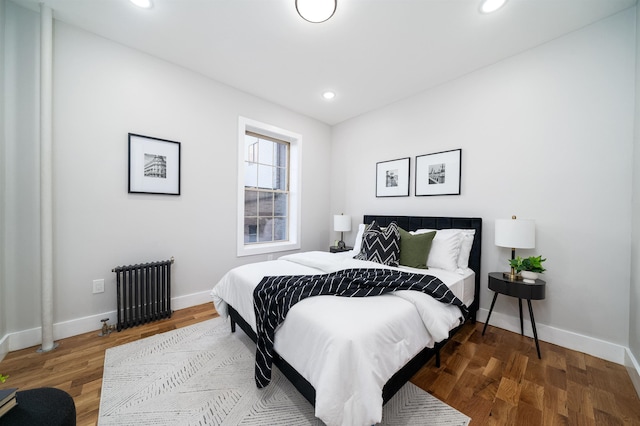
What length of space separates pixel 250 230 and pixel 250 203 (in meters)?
0.42

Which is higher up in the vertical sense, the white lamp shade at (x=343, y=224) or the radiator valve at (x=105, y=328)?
the white lamp shade at (x=343, y=224)

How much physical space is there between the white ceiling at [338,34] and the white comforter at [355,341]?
2280 millimetres

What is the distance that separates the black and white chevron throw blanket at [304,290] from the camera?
150 centimetres

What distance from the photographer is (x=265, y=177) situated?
149 inches

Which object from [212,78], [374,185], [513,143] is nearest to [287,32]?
[212,78]

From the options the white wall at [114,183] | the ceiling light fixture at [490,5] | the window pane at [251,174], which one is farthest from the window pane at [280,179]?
the ceiling light fixture at [490,5]

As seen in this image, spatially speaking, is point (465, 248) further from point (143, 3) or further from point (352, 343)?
point (143, 3)

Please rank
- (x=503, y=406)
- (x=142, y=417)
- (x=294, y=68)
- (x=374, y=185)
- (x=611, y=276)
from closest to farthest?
1. (x=142, y=417)
2. (x=503, y=406)
3. (x=611, y=276)
4. (x=294, y=68)
5. (x=374, y=185)

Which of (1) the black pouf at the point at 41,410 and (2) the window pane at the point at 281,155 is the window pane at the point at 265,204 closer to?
(2) the window pane at the point at 281,155

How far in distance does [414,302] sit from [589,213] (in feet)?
6.29

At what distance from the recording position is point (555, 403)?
150cm

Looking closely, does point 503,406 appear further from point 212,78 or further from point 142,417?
point 212,78

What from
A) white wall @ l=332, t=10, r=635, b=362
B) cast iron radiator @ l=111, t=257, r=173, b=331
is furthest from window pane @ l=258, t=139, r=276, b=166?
white wall @ l=332, t=10, r=635, b=362

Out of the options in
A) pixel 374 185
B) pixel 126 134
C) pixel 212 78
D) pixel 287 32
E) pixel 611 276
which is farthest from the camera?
pixel 374 185
